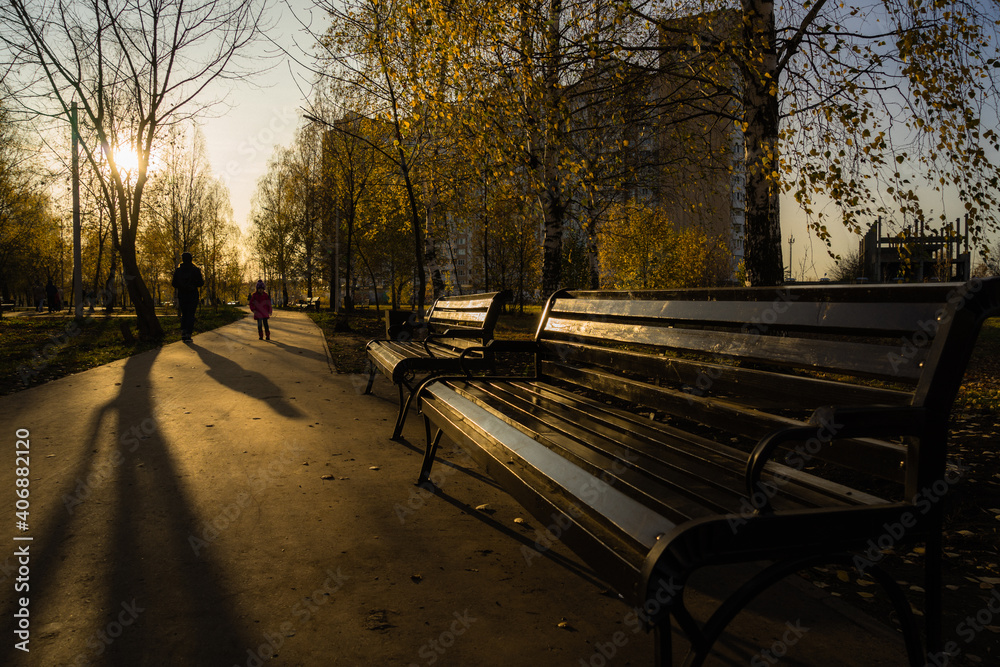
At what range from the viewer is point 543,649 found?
7.04ft

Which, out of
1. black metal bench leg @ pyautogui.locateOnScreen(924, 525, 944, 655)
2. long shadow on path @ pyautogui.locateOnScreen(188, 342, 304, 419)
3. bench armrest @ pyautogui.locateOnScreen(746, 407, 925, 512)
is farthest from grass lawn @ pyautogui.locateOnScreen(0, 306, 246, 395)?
black metal bench leg @ pyautogui.locateOnScreen(924, 525, 944, 655)

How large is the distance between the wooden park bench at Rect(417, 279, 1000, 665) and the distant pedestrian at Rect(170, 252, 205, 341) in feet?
40.9

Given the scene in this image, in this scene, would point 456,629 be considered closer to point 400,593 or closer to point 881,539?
point 400,593

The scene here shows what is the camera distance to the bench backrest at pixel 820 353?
1.71m

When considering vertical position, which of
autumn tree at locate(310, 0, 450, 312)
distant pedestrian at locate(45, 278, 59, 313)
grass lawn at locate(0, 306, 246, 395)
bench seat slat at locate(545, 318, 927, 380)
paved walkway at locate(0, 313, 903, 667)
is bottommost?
paved walkway at locate(0, 313, 903, 667)

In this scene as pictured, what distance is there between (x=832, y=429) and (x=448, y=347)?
473 centimetres

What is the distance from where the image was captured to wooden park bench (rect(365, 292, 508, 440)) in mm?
4816

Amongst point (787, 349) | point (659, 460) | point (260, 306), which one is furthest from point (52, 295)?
point (787, 349)

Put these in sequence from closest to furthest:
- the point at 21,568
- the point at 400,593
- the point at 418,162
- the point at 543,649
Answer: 1. the point at 543,649
2. the point at 400,593
3. the point at 21,568
4. the point at 418,162

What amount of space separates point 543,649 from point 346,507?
1658 mm

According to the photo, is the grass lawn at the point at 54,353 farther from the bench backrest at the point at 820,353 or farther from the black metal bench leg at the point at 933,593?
the black metal bench leg at the point at 933,593

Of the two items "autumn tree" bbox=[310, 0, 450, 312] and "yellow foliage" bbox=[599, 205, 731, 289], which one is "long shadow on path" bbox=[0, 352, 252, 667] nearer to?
"autumn tree" bbox=[310, 0, 450, 312]

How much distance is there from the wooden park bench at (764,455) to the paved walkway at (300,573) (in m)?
0.44

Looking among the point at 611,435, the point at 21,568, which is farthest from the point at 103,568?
the point at 611,435
